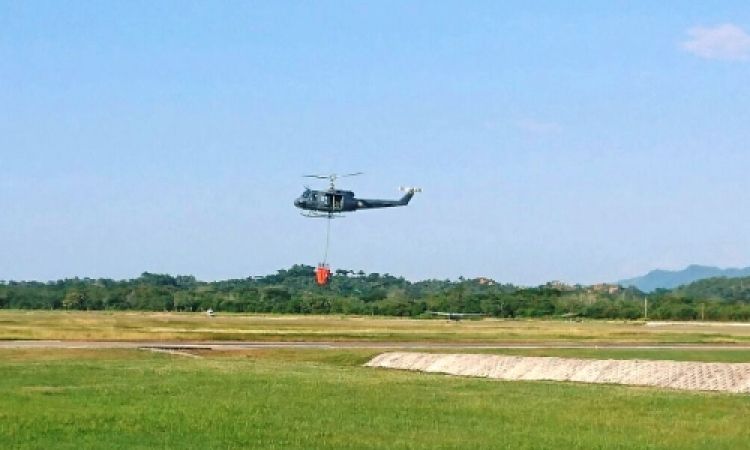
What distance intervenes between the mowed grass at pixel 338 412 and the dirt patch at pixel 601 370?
132 inches

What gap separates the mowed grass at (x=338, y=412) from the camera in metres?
23.9

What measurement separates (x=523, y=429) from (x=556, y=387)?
11.3 metres

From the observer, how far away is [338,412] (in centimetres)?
2841

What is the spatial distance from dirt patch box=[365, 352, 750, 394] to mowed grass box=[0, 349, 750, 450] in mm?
3360

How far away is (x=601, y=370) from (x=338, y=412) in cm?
1757

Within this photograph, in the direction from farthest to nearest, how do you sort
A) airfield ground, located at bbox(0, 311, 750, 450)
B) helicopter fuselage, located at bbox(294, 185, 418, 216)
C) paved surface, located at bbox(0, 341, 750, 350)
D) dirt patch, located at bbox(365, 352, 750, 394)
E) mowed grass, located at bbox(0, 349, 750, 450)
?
helicopter fuselage, located at bbox(294, 185, 418, 216)
paved surface, located at bbox(0, 341, 750, 350)
dirt patch, located at bbox(365, 352, 750, 394)
airfield ground, located at bbox(0, 311, 750, 450)
mowed grass, located at bbox(0, 349, 750, 450)

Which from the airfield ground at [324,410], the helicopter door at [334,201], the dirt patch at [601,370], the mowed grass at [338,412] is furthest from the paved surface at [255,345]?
the mowed grass at [338,412]

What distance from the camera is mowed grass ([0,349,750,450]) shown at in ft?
78.5

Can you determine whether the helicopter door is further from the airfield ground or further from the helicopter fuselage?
the airfield ground

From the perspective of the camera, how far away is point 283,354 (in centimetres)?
5725

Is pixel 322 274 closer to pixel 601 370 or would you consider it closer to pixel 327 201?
pixel 327 201

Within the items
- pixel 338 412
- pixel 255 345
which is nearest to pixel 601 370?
pixel 338 412

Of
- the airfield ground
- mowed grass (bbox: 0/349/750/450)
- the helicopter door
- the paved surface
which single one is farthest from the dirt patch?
the helicopter door

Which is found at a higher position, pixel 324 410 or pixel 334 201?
pixel 334 201
